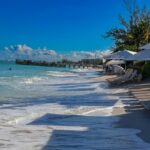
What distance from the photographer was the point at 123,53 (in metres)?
27.0

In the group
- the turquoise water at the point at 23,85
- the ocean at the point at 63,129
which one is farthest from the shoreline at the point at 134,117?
the turquoise water at the point at 23,85

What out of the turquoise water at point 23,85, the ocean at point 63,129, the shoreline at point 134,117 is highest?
the shoreline at point 134,117

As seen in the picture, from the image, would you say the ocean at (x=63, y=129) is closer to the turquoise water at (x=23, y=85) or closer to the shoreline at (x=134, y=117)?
the shoreline at (x=134, y=117)

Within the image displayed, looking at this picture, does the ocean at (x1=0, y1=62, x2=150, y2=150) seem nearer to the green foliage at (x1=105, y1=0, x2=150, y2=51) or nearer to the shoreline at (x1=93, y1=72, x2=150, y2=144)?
the shoreline at (x1=93, y1=72, x2=150, y2=144)

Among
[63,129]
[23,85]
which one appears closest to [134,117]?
[63,129]

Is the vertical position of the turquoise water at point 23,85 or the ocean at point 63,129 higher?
the ocean at point 63,129

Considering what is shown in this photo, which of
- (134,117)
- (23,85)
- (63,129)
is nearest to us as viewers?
(63,129)

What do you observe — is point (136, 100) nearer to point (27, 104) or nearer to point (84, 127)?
point (27, 104)

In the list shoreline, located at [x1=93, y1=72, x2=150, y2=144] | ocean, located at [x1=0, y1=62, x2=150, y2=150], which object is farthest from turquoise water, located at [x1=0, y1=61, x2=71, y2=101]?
shoreline, located at [x1=93, y1=72, x2=150, y2=144]

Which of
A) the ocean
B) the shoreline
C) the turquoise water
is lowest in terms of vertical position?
the turquoise water

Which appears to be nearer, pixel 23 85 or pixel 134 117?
pixel 134 117

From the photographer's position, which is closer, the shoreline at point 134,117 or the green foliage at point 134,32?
the shoreline at point 134,117

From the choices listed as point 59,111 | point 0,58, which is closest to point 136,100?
point 59,111

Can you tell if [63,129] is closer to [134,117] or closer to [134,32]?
[134,117]
